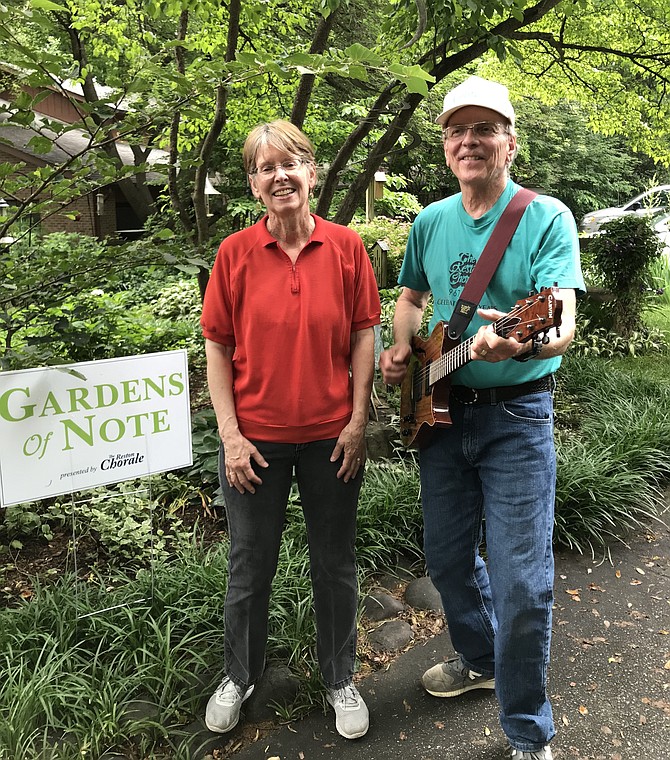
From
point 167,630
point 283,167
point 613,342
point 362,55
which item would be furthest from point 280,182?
point 613,342

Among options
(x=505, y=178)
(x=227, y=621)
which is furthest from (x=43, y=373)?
(x=505, y=178)

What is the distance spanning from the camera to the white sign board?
2.49m

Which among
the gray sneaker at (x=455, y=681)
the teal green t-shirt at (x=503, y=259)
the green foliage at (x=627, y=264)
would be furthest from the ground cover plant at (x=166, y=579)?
the green foliage at (x=627, y=264)

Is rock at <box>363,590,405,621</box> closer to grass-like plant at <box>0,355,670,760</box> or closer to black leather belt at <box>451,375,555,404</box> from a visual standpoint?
grass-like plant at <box>0,355,670,760</box>

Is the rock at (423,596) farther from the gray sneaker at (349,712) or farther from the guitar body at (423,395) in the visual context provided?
the guitar body at (423,395)

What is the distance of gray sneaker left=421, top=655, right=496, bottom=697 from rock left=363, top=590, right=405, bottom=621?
21.4 inches

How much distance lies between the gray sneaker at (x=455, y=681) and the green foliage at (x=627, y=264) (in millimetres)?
5789

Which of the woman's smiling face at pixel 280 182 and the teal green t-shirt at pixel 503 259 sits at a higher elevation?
the woman's smiling face at pixel 280 182

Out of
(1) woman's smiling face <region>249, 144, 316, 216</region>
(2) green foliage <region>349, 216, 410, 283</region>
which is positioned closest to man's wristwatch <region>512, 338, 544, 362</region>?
(1) woman's smiling face <region>249, 144, 316, 216</region>

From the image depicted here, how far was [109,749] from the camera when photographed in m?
2.35

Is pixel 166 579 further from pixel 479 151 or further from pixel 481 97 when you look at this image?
pixel 481 97

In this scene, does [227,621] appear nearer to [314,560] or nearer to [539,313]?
[314,560]

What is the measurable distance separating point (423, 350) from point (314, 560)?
876 millimetres

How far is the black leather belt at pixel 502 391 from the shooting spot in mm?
2141
